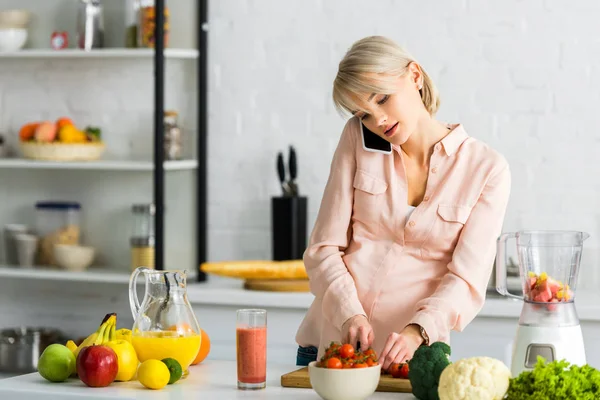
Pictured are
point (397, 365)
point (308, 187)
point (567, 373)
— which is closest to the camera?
point (567, 373)

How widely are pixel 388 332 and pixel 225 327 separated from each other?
138 centimetres

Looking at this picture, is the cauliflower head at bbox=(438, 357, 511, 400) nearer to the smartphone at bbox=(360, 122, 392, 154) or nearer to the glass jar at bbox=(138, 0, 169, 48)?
the smartphone at bbox=(360, 122, 392, 154)

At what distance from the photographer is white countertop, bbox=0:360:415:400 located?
186cm

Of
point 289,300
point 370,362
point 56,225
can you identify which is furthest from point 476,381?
point 56,225

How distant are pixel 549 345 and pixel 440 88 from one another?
1.99 metres

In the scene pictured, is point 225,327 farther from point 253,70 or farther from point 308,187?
point 253,70

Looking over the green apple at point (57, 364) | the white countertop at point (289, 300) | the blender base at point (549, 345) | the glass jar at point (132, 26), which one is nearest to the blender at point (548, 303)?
the blender base at point (549, 345)

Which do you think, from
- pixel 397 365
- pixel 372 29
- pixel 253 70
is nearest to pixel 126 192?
pixel 253 70

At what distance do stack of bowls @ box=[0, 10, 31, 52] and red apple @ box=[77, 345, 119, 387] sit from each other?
2494 millimetres

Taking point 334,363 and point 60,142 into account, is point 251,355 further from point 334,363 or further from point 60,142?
point 60,142

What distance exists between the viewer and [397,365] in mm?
1961

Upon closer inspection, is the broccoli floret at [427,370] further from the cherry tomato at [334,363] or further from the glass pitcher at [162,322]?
the glass pitcher at [162,322]

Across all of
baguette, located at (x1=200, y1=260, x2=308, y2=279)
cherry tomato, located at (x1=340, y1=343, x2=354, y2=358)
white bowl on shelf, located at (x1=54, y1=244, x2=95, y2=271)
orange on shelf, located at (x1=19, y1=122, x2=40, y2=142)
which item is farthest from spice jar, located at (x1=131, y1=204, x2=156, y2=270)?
cherry tomato, located at (x1=340, y1=343, x2=354, y2=358)

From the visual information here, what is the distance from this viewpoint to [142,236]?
3.99 metres
